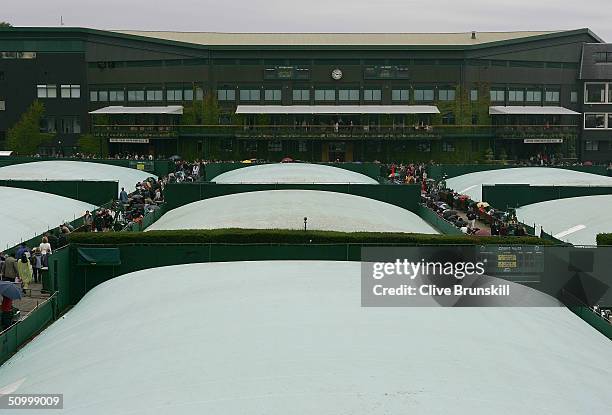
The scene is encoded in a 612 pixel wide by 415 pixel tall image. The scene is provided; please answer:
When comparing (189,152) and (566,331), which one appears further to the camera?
(189,152)

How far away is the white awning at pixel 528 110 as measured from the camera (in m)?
89.5

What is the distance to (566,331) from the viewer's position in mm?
19047

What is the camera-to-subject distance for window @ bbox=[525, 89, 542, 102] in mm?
92562

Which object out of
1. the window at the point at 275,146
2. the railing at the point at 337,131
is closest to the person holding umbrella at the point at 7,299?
the railing at the point at 337,131

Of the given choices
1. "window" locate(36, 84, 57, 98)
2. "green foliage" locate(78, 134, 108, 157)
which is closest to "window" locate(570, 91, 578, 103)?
"green foliage" locate(78, 134, 108, 157)

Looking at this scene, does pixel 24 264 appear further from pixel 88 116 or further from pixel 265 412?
pixel 88 116

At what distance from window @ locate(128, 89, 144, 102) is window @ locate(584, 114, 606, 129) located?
44675 millimetres

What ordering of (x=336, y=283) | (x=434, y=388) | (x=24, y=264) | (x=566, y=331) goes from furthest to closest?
1. (x=24, y=264)
2. (x=336, y=283)
3. (x=566, y=331)
4. (x=434, y=388)

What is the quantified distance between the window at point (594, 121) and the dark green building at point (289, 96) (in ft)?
6.94

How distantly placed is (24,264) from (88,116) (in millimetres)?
67745

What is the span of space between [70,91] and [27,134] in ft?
20.7

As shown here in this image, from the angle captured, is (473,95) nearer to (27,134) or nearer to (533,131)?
(533,131)

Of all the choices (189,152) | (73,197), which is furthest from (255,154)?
(73,197)
